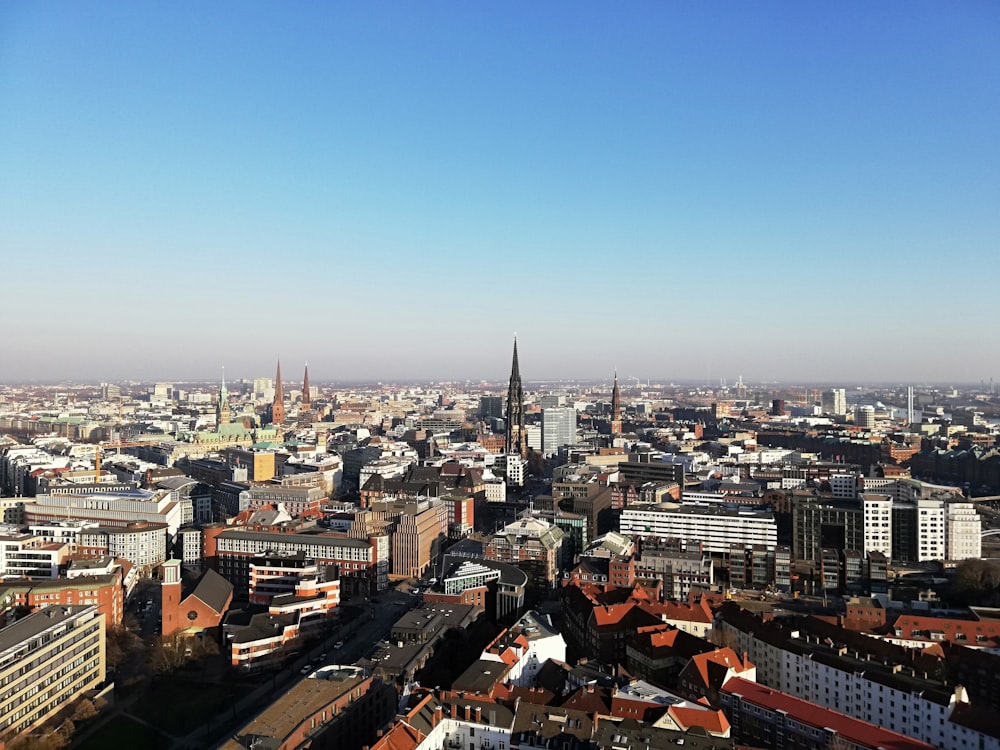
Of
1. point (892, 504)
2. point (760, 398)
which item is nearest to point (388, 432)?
point (892, 504)

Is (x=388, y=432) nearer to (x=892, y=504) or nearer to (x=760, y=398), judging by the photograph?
(x=892, y=504)

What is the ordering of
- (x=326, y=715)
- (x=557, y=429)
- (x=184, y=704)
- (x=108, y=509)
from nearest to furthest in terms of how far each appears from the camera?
(x=326, y=715) → (x=184, y=704) → (x=108, y=509) → (x=557, y=429)

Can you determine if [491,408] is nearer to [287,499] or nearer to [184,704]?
[287,499]

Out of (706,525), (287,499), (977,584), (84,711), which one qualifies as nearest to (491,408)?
(287,499)

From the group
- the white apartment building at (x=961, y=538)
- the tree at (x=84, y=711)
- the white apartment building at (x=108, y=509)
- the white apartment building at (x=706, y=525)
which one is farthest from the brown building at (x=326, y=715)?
the white apartment building at (x=961, y=538)

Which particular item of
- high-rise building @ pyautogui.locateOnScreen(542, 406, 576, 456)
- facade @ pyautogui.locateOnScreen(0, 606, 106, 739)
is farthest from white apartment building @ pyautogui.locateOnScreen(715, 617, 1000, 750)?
high-rise building @ pyautogui.locateOnScreen(542, 406, 576, 456)
